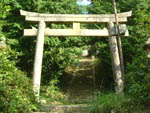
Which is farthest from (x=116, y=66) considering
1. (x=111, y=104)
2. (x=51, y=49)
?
(x=51, y=49)

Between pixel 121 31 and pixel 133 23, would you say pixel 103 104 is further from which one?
pixel 133 23

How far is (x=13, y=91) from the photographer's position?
13.7 feet

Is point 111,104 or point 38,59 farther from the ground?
point 38,59

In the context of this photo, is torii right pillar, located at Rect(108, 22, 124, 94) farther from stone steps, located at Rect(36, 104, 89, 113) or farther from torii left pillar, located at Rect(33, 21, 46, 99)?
torii left pillar, located at Rect(33, 21, 46, 99)

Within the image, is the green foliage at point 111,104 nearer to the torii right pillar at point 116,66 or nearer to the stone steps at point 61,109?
the stone steps at point 61,109

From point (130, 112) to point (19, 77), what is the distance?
2.71 m

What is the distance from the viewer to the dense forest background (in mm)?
4191

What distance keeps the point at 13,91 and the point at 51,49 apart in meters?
4.03

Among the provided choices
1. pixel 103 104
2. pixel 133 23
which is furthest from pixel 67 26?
pixel 103 104

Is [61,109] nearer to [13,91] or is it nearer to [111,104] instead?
[13,91]

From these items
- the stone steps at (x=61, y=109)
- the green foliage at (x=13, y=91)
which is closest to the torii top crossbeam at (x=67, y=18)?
the green foliage at (x=13, y=91)

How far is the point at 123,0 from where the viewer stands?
8438mm

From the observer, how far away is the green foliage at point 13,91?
12.8 feet

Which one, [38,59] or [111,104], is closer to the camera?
[111,104]
